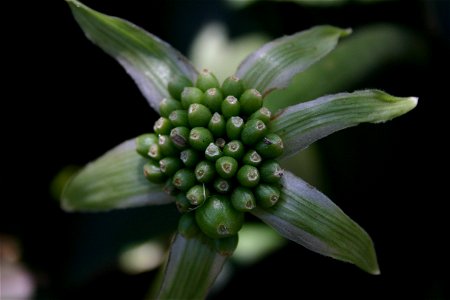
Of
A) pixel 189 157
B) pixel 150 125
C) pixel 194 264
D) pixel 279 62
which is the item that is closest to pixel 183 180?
pixel 189 157

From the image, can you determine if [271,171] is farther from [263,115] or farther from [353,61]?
[353,61]

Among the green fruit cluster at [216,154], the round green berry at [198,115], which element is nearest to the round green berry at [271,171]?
the green fruit cluster at [216,154]

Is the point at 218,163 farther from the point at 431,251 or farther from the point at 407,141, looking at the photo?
the point at 431,251

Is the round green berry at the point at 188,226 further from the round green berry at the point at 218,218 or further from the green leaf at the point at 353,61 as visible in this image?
the green leaf at the point at 353,61

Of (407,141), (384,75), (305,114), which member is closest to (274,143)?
(305,114)

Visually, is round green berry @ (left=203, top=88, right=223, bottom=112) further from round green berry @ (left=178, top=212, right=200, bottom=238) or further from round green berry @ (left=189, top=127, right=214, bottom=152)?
round green berry @ (left=178, top=212, right=200, bottom=238)

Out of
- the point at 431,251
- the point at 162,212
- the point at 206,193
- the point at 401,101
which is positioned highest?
the point at 401,101
